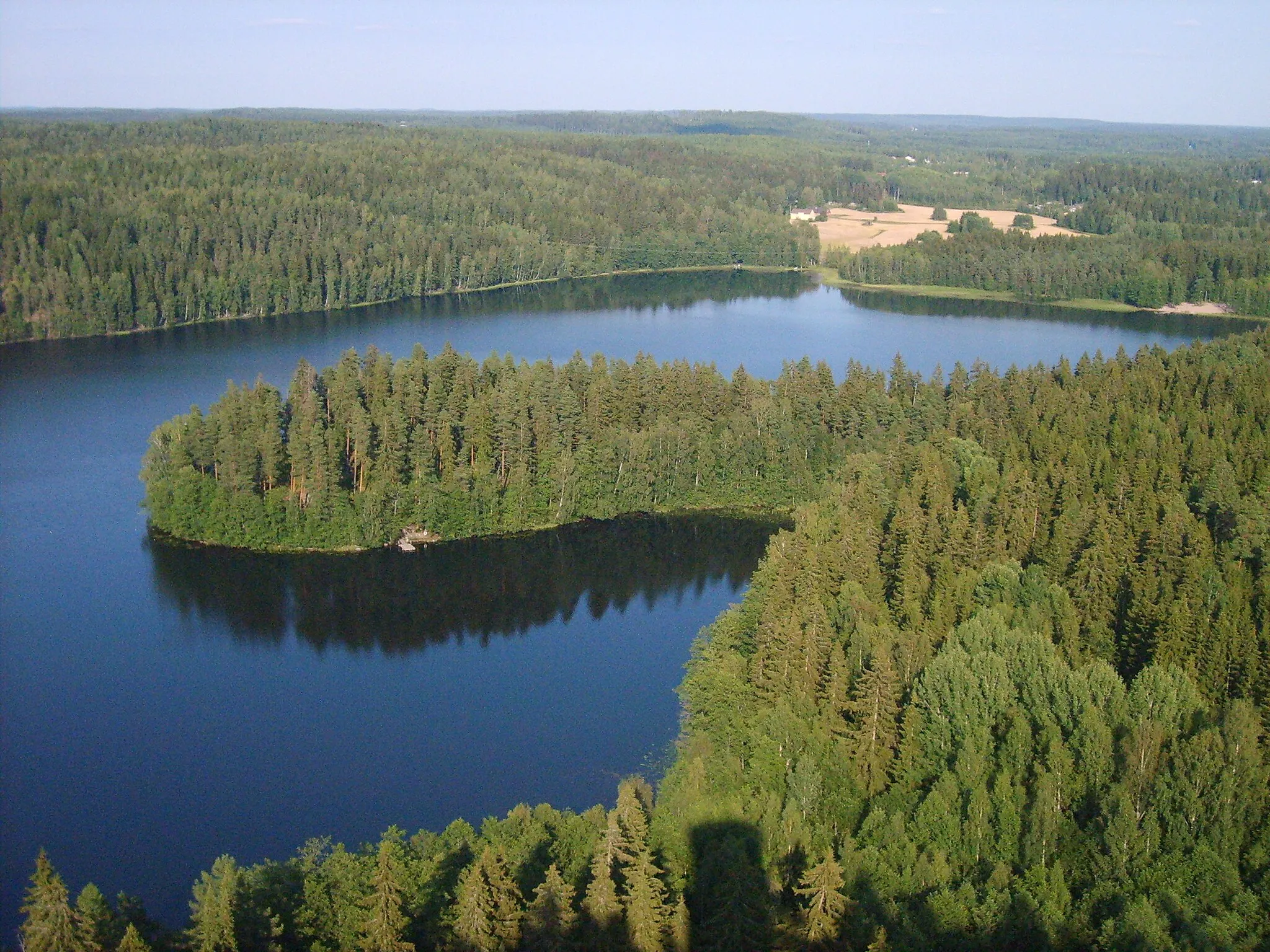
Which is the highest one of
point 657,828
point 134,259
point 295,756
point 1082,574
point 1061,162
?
point 1061,162

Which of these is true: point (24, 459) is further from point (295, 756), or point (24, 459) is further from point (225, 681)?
point (295, 756)

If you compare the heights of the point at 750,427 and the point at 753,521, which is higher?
the point at 750,427

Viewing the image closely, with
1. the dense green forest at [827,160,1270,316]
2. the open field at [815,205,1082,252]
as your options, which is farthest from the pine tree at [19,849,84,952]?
the open field at [815,205,1082,252]

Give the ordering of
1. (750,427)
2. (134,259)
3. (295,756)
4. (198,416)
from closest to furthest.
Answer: (295,756)
(198,416)
(750,427)
(134,259)

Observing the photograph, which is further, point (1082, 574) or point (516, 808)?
point (1082, 574)

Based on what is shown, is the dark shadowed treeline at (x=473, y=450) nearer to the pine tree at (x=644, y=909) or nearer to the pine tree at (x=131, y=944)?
the pine tree at (x=644, y=909)

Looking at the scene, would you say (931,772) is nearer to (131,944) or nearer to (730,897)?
(730,897)

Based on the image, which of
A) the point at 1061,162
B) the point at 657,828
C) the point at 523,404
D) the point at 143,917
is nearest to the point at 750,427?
the point at 523,404

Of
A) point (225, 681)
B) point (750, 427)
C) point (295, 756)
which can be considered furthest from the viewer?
point (750, 427)

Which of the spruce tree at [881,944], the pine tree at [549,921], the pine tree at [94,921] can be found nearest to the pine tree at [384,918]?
the pine tree at [549,921]

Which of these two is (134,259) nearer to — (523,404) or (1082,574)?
(523,404)
